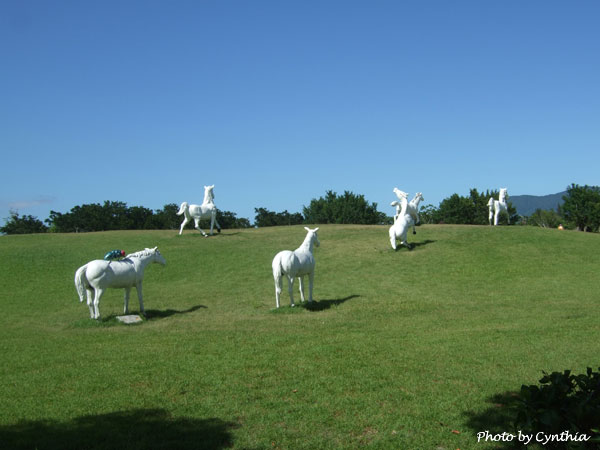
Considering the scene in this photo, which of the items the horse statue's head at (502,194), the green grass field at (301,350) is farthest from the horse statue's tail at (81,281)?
the horse statue's head at (502,194)

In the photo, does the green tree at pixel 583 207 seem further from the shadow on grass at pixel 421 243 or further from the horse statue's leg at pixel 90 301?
the horse statue's leg at pixel 90 301

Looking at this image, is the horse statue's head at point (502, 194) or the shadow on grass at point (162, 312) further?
the horse statue's head at point (502, 194)

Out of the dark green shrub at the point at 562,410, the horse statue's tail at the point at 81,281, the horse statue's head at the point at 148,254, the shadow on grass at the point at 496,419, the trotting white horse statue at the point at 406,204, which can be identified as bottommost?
the shadow on grass at the point at 496,419

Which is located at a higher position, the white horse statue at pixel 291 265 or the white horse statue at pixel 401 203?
the white horse statue at pixel 401 203

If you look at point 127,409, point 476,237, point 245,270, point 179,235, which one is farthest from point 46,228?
point 127,409

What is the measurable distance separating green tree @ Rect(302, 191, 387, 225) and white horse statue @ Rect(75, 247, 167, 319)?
66.2 meters

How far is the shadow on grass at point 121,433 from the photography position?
6215 mm

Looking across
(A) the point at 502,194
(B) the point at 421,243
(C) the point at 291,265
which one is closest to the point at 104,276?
(C) the point at 291,265

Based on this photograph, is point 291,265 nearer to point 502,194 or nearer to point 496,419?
point 496,419

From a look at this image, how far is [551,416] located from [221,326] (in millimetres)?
11075

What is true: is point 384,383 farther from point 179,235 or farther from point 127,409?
point 179,235

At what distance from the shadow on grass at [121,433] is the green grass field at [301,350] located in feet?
0.09

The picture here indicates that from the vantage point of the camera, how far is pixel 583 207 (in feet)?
194

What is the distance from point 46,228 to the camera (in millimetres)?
73500
